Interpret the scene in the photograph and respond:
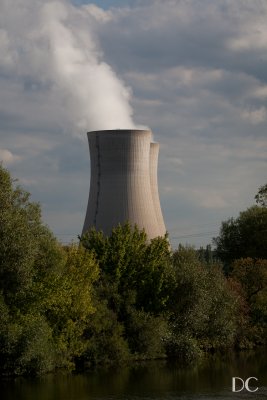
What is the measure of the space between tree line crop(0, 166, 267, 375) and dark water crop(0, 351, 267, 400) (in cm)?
91

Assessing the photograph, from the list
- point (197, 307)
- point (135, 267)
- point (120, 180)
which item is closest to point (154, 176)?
point (120, 180)

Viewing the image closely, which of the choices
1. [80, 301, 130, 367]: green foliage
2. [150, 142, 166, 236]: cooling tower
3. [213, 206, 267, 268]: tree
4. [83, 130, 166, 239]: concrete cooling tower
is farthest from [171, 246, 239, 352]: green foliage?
[213, 206, 267, 268]: tree

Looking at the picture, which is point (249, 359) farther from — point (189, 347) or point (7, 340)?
point (7, 340)

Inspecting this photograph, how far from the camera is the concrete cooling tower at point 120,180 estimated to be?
34.0m

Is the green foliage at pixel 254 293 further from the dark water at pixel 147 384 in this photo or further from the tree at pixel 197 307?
the dark water at pixel 147 384

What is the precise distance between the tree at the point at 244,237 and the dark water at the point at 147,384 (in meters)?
18.0

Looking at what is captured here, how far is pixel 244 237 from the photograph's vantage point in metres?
45.2

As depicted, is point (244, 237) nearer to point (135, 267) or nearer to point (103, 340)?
point (135, 267)

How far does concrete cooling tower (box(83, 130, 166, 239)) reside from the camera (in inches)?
1340

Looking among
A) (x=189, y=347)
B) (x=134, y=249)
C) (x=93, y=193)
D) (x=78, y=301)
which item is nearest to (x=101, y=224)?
(x=93, y=193)

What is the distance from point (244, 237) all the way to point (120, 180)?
43.3 feet

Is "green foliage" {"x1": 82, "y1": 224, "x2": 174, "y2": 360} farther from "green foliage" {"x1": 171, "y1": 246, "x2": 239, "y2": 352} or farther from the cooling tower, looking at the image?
the cooling tower

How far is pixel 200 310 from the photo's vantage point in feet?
89.8

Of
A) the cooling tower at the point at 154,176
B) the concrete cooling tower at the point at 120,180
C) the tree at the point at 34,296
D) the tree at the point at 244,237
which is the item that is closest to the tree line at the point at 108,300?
the tree at the point at 34,296
